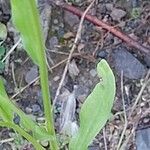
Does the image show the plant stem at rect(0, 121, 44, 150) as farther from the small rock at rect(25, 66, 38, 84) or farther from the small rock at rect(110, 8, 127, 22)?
the small rock at rect(110, 8, 127, 22)

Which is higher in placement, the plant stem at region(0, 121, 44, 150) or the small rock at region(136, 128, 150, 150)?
the plant stem at region(0, 121, 44, 150)

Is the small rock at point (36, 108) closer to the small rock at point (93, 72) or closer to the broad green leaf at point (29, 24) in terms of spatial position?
the small rock at point (93, 72)

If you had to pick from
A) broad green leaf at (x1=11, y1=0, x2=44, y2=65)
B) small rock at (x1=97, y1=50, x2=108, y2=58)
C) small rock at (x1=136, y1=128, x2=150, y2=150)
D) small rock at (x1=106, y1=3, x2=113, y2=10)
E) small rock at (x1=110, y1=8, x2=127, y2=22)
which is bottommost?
small rock at (x1=136, y1=128, x2=150, y2=150)

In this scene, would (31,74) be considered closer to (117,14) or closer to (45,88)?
(117,14)

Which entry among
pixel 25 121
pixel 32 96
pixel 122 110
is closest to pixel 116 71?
pixel 122 110

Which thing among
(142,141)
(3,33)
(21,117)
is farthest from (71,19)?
(21,117)

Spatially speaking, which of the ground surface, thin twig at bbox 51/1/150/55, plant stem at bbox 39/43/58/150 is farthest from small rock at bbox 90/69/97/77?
plant stem at bbox 39/43/58/150
